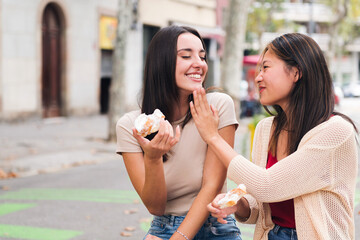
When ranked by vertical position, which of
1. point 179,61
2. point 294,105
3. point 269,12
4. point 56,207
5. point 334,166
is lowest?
point 56,207

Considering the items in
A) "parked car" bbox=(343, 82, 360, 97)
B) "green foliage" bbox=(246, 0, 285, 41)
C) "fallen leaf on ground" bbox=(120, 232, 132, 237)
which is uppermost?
"green foliage" bbox=(246, 0, 285, 41)

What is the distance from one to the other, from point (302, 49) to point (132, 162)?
3.34ft

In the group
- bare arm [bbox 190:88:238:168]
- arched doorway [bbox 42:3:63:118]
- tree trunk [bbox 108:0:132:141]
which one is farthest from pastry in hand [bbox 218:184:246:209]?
arched doorway [bbox 42:3:63:118]

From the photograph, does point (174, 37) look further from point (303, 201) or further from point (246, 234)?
point (246, 234)

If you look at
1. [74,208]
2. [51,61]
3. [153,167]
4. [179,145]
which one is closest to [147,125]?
[153,167]

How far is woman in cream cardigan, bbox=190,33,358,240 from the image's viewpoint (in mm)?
2443

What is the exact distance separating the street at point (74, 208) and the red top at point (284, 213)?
8.96ft

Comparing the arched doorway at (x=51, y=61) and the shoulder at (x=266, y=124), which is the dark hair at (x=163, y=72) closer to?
the shoulder at (x=266, y=124)

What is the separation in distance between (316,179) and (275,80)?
509 millimetres

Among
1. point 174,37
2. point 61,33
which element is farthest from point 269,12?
point 174,37

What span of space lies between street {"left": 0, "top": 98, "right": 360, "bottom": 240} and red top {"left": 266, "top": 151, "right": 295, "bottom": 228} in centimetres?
273

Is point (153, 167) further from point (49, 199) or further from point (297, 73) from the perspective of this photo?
point (49, 199)

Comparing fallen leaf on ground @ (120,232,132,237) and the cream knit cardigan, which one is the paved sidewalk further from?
the cream knit cardigan

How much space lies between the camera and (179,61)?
2.86m
